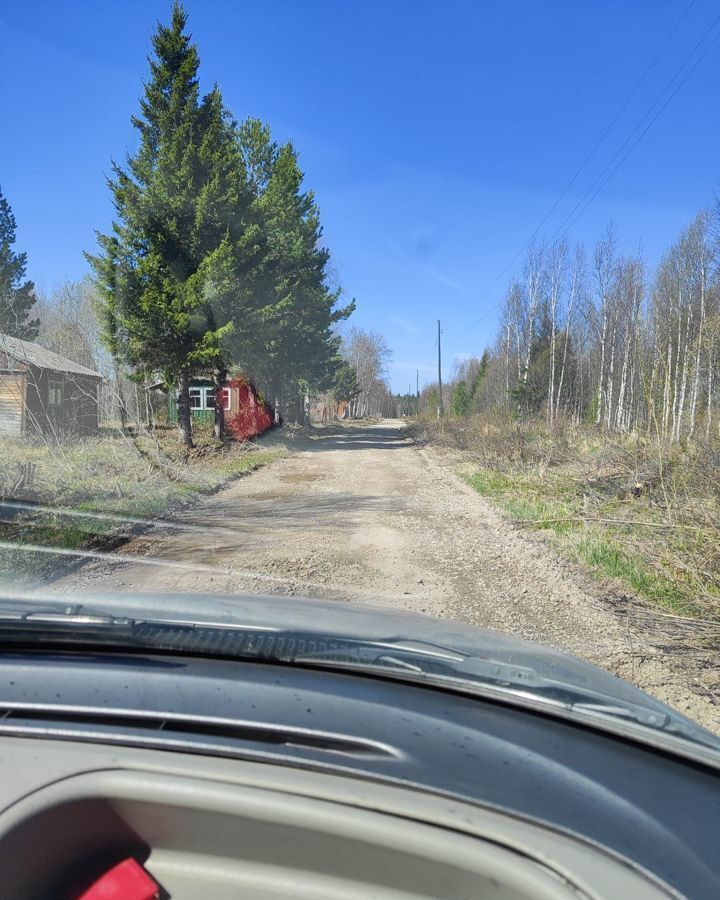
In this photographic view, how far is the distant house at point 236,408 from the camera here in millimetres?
29172

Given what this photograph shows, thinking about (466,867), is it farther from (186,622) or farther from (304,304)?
(304,304)

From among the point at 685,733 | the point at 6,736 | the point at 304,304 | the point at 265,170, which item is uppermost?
the point at 265,170

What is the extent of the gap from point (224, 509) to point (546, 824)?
11.0 metres

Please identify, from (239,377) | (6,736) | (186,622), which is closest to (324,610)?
(186,622)

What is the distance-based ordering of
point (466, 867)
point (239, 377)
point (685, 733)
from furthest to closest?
1. point (239, 377)
2. point (685, 733)
3. point (466, 867)

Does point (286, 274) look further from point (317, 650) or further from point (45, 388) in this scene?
point (317, 650)

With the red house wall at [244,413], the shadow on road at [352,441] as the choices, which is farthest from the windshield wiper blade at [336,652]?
the shadow on road at [352,441]

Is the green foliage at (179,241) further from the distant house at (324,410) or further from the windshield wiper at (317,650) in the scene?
the distant house at (324,410)

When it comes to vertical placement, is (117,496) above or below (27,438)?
below

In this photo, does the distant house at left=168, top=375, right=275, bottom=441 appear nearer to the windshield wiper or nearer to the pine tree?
the pine tree

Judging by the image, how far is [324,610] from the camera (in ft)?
8.32

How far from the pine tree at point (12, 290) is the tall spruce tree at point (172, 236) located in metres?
2.17

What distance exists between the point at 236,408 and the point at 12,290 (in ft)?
46.1

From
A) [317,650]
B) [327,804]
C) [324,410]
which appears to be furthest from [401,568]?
[324,410]
